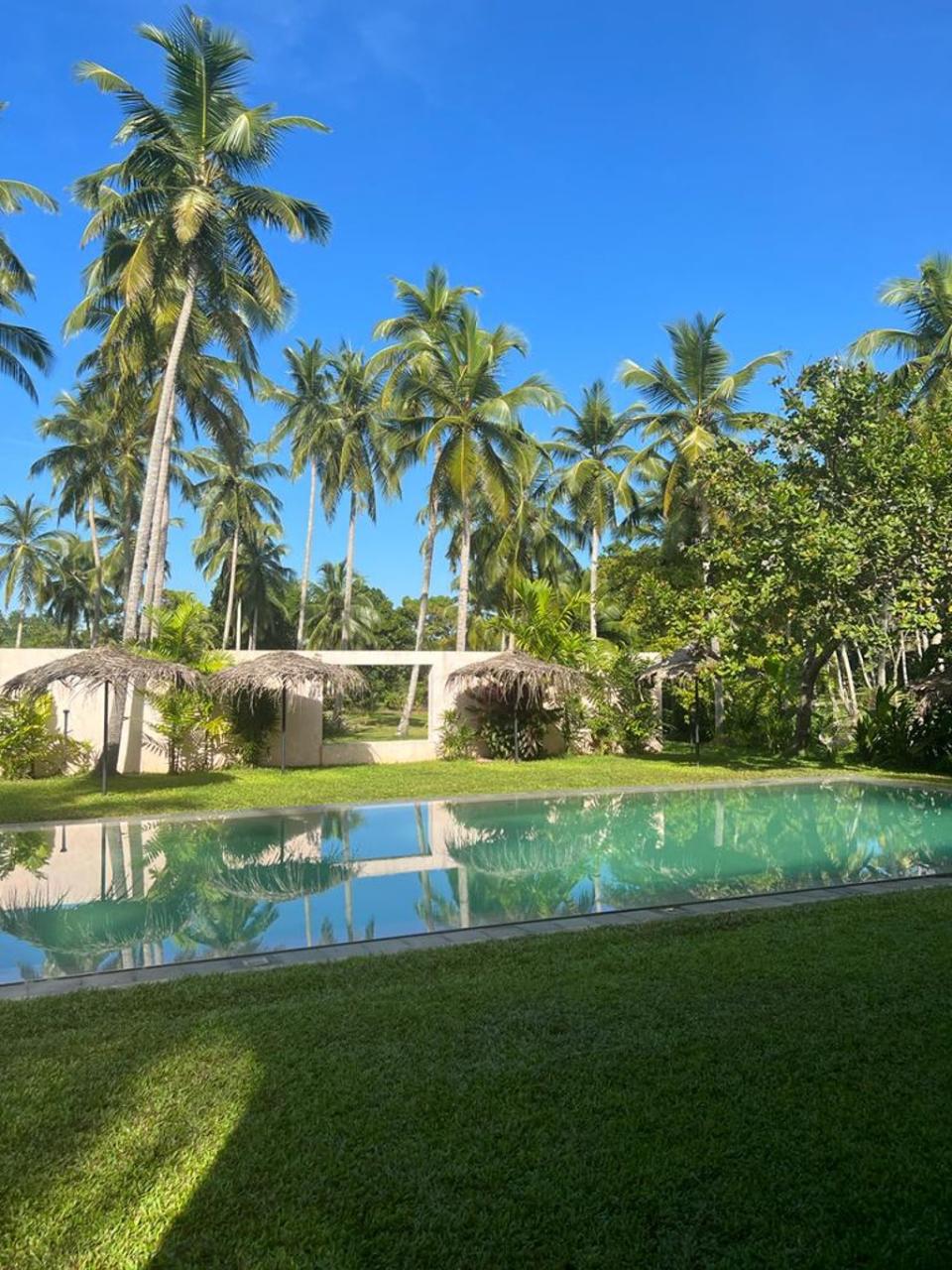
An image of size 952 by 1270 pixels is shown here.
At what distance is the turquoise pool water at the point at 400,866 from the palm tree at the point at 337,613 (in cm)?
2623

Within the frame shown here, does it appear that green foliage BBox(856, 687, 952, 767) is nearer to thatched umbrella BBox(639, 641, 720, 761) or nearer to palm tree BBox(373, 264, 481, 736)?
thatched umbrella BBox(639, 641, 720, 761)

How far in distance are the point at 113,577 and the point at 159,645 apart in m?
23.6

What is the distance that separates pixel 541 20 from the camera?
35.0 feet

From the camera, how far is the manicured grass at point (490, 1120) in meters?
2.29

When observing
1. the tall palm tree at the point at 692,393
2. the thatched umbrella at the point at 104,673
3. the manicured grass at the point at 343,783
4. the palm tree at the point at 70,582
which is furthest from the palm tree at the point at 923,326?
the palm tree at the point at 70,582

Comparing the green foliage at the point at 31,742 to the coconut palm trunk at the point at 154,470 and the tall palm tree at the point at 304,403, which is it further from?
the tall palm tree at the point at 304,403

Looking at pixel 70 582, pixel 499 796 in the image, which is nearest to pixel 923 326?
pixel 499 796

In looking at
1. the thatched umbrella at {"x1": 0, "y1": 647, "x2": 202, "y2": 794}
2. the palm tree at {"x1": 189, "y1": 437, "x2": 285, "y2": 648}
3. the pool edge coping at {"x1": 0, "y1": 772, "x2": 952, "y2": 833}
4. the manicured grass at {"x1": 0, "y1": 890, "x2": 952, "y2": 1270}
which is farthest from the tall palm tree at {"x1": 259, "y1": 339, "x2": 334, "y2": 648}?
the manicured grass at {"x1": 0, "y1": 890, "x2": 952, "y2": 1270}

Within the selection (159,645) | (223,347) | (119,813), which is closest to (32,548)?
(223,347)

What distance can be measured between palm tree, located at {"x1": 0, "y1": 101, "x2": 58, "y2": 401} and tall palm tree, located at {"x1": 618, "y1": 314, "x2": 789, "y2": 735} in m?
13.2

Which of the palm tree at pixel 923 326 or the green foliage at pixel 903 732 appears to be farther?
the palm tree at pixel 923 326

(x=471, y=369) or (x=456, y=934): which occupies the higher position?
(x=471, y=369)

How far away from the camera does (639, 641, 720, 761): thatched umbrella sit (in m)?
16.4

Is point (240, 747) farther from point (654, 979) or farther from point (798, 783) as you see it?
point (654, 979)
